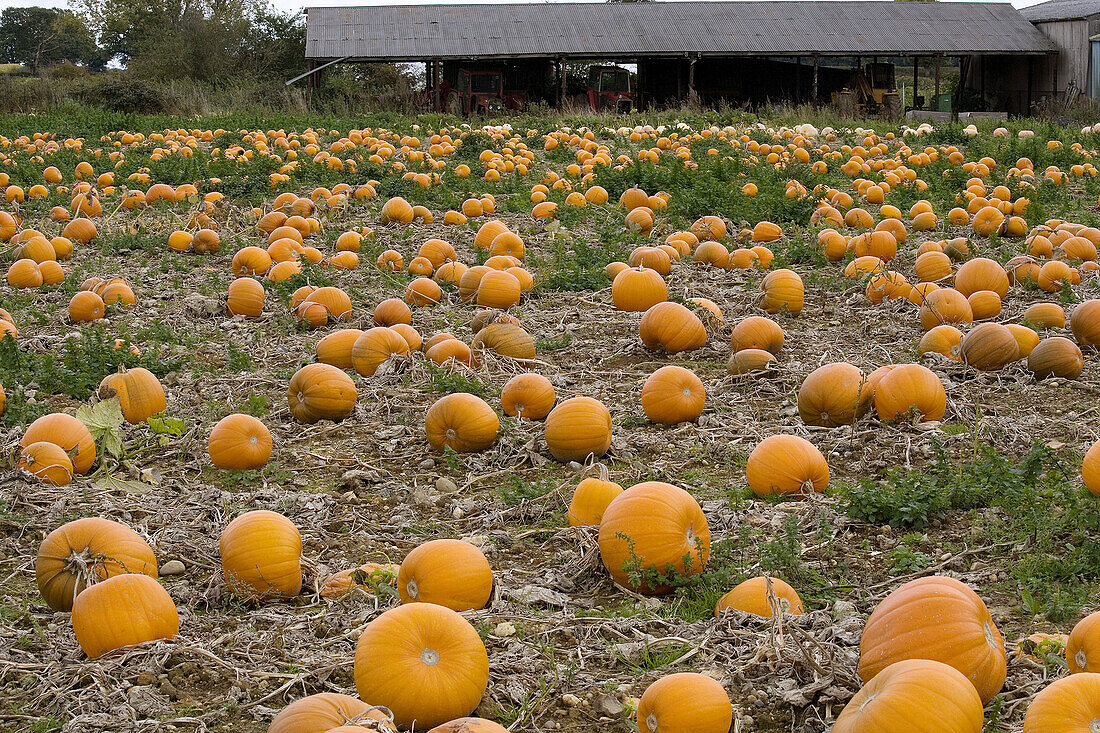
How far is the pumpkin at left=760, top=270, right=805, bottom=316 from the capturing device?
25.4ft

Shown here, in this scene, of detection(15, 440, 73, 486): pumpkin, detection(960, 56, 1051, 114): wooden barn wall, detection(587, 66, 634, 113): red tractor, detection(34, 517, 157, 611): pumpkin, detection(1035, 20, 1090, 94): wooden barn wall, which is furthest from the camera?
detection(587, 66, 634, 113): red tractor

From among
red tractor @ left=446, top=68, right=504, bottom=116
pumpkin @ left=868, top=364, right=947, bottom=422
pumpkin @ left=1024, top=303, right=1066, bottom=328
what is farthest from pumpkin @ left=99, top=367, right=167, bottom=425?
red tractor @ left=446, top=68, right=504, bottom=116

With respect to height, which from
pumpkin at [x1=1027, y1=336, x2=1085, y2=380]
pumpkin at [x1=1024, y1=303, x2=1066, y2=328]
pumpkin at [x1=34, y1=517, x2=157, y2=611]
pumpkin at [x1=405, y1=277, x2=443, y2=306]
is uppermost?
pumpkin at [x1=405, y1=277, x2=443, y2=306]

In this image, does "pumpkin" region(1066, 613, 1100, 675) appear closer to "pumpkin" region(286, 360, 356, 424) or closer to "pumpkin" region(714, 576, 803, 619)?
"pumpkin" region(714, 576, 803, 619)

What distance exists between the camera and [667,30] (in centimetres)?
3472

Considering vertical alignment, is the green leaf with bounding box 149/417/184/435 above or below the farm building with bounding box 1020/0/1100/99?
below

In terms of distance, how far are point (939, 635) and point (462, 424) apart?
9.86 feet

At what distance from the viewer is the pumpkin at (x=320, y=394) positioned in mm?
5926

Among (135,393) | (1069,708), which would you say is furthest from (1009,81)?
(1069,708)

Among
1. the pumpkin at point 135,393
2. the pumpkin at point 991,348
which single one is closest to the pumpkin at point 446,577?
the pumpkin at point 135,393

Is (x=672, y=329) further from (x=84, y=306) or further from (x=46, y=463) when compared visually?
(x=84, y=306)

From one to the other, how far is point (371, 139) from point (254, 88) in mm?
15644

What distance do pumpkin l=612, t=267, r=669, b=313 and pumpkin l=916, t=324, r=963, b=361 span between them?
2243 mm

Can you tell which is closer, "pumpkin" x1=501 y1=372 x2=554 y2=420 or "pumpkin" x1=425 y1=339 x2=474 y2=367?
"pumpkin" x1=501 y1=372 x2=554 y2=420
